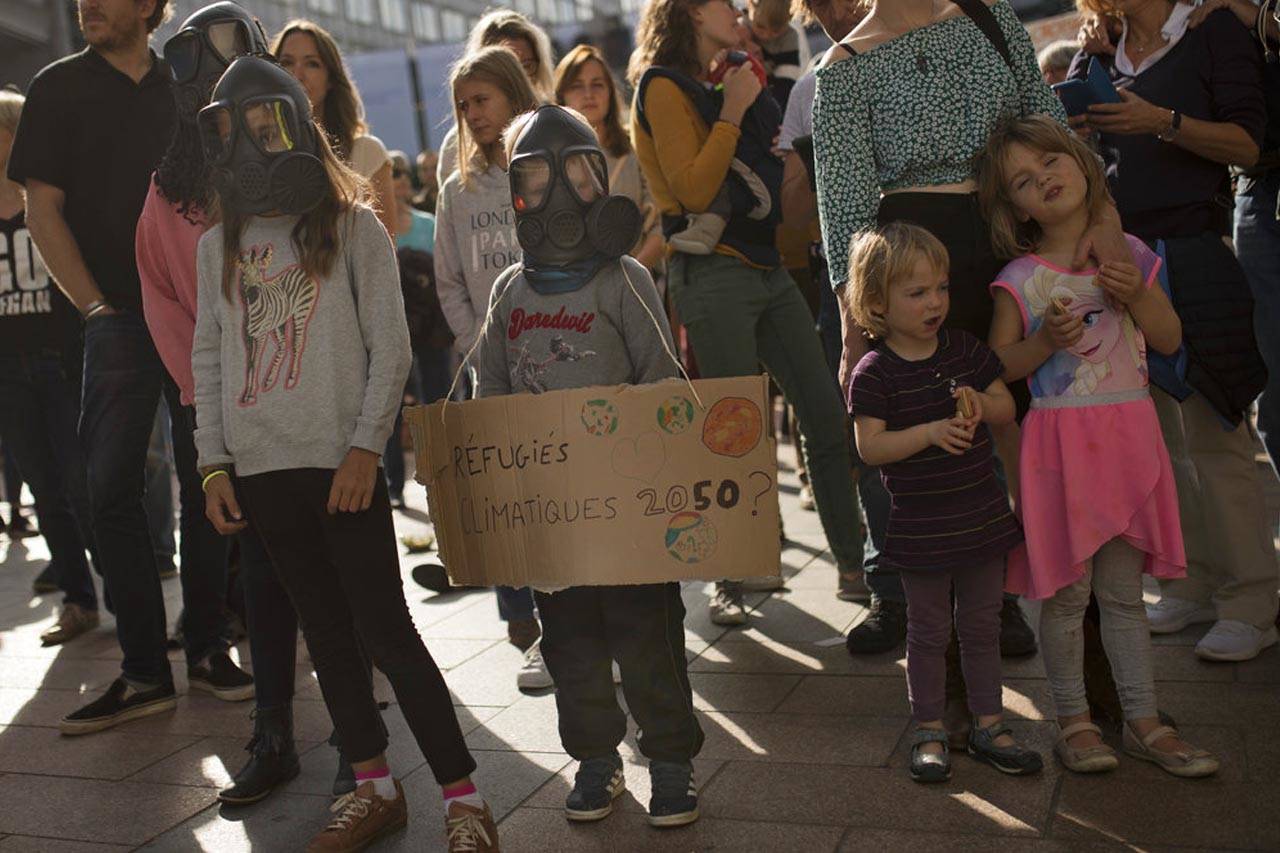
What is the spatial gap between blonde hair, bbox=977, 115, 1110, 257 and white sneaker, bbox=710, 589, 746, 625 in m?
2.05

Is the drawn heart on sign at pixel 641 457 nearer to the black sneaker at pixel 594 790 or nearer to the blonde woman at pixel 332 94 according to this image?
the black sneaker at pixel 594 790

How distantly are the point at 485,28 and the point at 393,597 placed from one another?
9.25 feet

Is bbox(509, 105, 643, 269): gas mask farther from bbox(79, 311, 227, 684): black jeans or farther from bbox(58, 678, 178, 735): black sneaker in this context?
bbox(58, 678, 178, 735): black sneaker

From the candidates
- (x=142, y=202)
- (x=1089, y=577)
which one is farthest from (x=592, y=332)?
(x=142, y=202)

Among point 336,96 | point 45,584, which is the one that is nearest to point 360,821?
point 336,96

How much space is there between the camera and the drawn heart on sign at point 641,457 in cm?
356

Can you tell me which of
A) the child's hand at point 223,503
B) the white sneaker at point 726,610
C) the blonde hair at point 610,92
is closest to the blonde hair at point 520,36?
the blonde hair at point 610,92

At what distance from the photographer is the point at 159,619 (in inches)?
204

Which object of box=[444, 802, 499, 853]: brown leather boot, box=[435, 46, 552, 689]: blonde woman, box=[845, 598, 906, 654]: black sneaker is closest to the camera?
box=[444, 802, 499, 853]: brown leather boot

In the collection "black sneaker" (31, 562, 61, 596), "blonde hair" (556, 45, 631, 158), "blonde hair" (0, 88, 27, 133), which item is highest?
"blonde hair" (0, 88, 27, 133)

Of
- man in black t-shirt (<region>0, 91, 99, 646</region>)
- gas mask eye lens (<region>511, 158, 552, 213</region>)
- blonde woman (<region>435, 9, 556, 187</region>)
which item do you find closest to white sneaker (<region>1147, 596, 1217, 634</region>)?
gas mask eye lens (<region>511, 158, 552, 213</region>)

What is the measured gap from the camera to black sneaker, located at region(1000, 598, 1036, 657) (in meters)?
4.68

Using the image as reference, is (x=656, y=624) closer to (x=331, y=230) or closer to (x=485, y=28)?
(x=331, y=230)

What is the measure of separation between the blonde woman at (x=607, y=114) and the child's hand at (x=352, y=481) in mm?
2308
